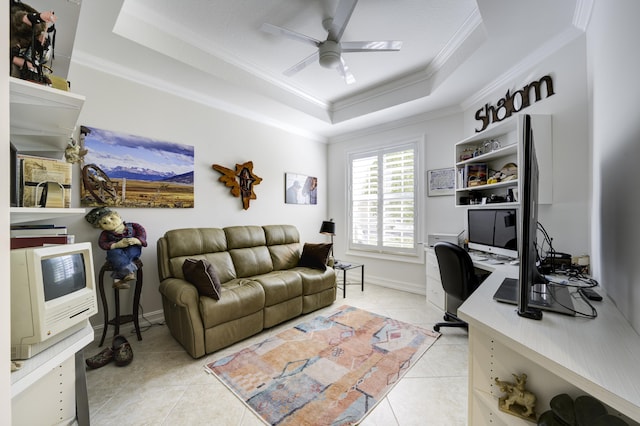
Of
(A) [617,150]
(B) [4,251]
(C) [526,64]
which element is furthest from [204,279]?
(C) [526,64]

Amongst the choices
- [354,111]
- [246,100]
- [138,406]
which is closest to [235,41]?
[246,100]

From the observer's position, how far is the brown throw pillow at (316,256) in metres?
3.32

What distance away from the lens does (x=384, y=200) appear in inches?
165

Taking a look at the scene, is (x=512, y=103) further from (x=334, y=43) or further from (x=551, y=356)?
(x=551, y=356)

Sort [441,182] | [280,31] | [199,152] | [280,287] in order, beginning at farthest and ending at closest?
[441,182]
[199,152]
[280,287]
[280,31]

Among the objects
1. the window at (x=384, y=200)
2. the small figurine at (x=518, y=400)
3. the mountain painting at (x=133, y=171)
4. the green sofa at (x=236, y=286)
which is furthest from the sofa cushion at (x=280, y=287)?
the small figurine at (x=518, y=400)

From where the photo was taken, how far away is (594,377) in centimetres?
65

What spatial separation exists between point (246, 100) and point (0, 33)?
9.27 feet

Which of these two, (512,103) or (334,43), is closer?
(334,43)

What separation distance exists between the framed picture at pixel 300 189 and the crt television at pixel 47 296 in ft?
10.4

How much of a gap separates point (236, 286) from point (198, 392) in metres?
0.95

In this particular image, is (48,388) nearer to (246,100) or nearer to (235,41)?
(235,41)

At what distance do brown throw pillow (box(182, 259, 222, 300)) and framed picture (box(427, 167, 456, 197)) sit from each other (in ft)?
9.95

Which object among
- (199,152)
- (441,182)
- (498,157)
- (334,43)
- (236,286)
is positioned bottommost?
(236,286)
